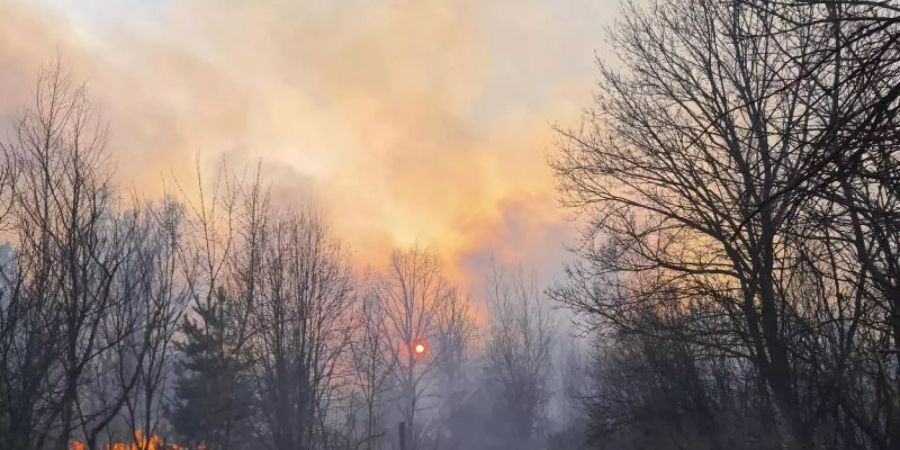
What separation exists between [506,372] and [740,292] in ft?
114

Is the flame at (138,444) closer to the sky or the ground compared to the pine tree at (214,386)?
closer to the ground

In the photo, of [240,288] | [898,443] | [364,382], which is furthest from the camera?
[364,382]

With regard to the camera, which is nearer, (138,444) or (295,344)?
(138,444)

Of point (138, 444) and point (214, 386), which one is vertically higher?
point (214, 386)

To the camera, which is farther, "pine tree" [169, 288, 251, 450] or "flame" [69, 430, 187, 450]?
"pine tree" [169, 288, 251, 450]

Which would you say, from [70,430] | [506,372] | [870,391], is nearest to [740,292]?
[870,391]

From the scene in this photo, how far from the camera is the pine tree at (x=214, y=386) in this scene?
11305 millimetres

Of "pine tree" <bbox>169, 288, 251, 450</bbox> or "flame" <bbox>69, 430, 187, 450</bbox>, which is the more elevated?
"pine tree" <bbox>169, 288, 251, 450</bbox>

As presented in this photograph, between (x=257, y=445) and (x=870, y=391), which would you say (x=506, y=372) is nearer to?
(x=257, y=445)

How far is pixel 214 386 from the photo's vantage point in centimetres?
1134

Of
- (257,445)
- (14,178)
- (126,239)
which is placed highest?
(14,178)

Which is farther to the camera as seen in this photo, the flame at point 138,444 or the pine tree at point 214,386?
the pine tree at point 214,386

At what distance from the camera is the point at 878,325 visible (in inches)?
277

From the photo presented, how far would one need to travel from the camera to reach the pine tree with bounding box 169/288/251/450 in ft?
37.1
